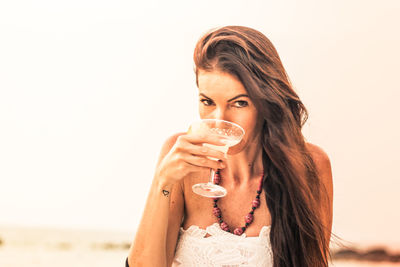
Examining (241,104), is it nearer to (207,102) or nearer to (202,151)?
(207,102)

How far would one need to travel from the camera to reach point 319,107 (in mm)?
6105

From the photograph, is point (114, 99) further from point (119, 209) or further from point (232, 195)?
point (232, 195)

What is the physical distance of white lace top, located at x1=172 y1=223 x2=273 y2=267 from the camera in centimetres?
237

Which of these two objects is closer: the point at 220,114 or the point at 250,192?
the point at 220,114

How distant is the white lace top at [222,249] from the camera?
2.37 metres

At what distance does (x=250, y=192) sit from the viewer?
105 inches

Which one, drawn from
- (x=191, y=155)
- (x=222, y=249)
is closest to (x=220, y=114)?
(x=191, y=155)

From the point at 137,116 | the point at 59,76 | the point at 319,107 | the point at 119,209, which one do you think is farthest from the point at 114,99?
the point at 319,107

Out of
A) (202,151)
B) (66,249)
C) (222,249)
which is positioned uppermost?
(202,151)

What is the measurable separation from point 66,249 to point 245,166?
5.47 metres

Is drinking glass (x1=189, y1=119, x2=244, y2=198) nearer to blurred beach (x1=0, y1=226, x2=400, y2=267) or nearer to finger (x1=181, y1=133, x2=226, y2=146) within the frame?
finger (x1=181, y1=133, x2=226, y2=146)

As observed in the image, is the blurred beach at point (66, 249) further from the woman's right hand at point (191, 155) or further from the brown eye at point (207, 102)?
the woman's right hand at point (191, 155)

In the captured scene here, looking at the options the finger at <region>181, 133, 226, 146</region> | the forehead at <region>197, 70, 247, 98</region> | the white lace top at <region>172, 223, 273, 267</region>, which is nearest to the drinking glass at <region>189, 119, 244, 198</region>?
the finger at <region>181, 133, 226, 146</region>

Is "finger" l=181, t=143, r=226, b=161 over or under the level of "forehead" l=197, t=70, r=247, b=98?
under
